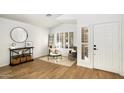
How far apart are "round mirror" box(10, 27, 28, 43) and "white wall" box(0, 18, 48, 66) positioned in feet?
0.50

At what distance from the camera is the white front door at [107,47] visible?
3197mm

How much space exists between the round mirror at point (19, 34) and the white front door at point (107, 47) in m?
3.57

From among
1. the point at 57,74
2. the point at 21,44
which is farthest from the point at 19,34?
the point at 57,74

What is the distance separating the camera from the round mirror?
446 centimetres

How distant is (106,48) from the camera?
11.2 ft

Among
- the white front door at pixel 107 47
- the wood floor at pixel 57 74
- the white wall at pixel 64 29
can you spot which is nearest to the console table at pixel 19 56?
the wood floor at pixel 57 74

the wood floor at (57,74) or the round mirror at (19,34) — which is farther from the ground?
the round mirror at (19,34)

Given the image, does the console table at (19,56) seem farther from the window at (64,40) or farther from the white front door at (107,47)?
the white front door at (107,47)

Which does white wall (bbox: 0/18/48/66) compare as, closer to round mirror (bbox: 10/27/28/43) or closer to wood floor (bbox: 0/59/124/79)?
round mirror (bbox: 10/27/28/43)

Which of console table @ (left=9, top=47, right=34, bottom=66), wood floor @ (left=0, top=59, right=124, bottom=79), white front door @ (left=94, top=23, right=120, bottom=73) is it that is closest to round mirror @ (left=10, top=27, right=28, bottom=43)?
console table @ (left=9, top=47, right=34, bottom=66)

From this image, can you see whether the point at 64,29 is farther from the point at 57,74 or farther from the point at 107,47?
the point at 57,74
